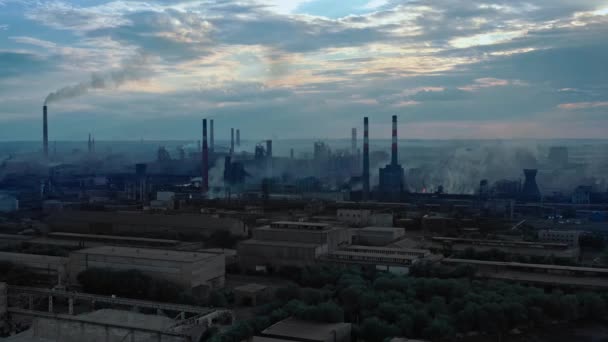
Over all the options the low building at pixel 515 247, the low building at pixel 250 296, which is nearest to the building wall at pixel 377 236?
the low building at pixel 515 247

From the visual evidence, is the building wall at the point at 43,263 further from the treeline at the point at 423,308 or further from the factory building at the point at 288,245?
the treeline at the point at 423,308

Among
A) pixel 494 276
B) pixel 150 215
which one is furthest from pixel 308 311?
pixel 150 215

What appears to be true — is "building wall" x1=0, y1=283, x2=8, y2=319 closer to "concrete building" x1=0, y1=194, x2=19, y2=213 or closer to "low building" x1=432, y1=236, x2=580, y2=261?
"low building" x1=432, y1=236, x2=580, y2=261

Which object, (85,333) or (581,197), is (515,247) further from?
(581,197)

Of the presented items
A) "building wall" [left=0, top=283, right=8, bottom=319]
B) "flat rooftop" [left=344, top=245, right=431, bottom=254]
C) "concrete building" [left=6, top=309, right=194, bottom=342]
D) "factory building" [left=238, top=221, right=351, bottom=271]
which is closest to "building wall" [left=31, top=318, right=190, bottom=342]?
"concrete building" [left=6, top=309, right=194, bottom=342]

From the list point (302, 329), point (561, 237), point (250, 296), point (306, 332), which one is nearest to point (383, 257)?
point (250, 296)

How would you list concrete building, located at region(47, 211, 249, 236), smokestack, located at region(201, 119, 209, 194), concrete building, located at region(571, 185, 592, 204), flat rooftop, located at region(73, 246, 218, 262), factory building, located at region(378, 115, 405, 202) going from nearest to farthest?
flat rooftop, located at region(73, 246, 218, 262)
concrete building, located at region(47, 211, 249, 236)
concrete building, located at region(571, 185, 592, 204)
factory building, located at region(378, 115, 405, 202)
smokestack, located at region(201, 119, 209, 194)
